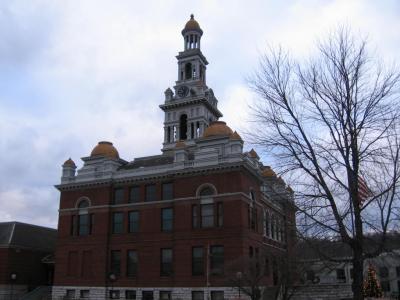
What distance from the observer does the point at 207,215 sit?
45.3m

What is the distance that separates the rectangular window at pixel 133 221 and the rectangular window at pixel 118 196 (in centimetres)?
196

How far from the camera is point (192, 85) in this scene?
7019 centimetres

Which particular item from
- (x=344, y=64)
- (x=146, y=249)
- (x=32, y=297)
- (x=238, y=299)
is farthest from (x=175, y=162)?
(x=344, y=64)

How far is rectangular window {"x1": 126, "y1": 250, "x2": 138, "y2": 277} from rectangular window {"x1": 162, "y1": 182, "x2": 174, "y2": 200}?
643cm

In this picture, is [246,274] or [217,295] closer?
[246,274]

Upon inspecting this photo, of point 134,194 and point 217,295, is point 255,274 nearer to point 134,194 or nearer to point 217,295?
point 217,295

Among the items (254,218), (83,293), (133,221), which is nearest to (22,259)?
(83,293)

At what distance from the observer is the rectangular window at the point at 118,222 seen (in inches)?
1966

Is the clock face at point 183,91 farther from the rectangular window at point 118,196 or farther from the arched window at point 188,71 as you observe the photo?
the rectangular window at point 118,196

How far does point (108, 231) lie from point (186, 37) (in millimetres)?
35900

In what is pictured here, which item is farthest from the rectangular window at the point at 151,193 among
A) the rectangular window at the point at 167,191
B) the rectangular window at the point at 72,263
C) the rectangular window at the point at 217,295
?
the rectangular window at the point at 217,295

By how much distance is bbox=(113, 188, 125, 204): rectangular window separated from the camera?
50750mm

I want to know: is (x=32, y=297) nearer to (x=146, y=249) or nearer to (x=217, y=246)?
(x=146, y=249)

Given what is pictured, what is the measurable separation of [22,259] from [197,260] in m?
25.6
